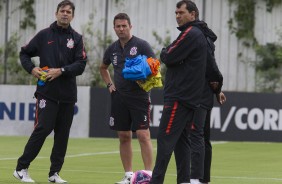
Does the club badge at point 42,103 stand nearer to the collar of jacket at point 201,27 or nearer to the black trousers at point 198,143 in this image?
the black trousers at point 198,143

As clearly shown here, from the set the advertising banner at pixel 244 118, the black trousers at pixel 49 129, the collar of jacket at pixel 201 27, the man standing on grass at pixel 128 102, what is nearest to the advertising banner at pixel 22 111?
the advertising banner at pixel 244 118

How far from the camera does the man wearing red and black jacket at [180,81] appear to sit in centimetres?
1039

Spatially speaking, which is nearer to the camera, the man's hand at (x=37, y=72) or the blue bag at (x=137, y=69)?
the blue bag at (x=137, y=69)

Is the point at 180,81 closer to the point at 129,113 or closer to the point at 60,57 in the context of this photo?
the point at 129,113

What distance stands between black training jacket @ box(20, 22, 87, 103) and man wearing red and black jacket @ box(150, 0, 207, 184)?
205 centimetres

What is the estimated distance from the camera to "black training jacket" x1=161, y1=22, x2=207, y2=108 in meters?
10.4

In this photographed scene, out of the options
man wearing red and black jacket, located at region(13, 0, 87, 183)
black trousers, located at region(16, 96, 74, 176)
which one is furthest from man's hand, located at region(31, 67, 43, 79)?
black trousers, located at region(16, 96, 74, 176)

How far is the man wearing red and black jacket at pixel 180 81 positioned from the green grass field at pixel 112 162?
2.41 m

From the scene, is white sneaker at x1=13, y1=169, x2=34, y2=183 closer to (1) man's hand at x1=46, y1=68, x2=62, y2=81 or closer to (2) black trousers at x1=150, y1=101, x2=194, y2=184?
(1) man's hand at x1=46, y1=68, x2=62, y2=81

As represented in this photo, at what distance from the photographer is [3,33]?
30125 millimetres

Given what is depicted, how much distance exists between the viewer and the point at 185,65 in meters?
10.4

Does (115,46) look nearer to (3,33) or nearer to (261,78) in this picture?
(261,78)

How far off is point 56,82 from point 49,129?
1.95 ft

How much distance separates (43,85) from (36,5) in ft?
59.8
